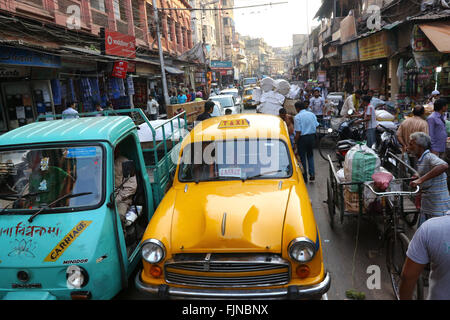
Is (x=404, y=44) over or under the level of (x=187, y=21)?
under

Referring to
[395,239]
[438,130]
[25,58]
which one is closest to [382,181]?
[395,239]

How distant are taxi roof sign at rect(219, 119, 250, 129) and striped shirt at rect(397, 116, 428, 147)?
11.1 feet

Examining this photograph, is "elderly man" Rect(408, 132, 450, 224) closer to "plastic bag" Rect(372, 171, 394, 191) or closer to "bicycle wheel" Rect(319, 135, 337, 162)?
"plastic bag" Rect(372, 171, 394, 191)

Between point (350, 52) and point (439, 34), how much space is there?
9752 millimetres

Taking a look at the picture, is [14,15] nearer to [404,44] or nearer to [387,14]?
[404,44]

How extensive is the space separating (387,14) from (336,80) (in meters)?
16.5

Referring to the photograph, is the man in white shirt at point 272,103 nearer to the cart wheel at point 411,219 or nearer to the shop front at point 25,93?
the shop front at point 25,93

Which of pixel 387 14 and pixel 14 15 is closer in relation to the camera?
pixel 14 15

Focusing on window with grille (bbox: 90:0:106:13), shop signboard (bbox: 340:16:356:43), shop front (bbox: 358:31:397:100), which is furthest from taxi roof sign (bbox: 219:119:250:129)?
shop signboard (bbox: 340:16:356:43)

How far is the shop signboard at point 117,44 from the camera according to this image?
38.5ft

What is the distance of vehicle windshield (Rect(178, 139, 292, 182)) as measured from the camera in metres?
4.48

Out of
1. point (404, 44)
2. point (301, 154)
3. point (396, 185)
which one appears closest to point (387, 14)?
point (404, 44)
